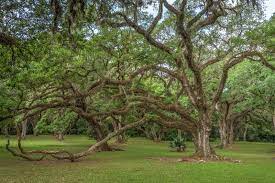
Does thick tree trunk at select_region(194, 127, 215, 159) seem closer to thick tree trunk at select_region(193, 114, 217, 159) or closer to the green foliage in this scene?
thick tree trunk at select_region(193, 114, 217, 159)

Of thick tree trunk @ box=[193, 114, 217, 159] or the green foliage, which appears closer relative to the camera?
thick tree trunk @ box=[193, 114, 217, 159]

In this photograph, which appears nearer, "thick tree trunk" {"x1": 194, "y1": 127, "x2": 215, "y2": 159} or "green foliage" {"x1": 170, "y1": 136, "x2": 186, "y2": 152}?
"thick tree trunk" {"x1": 194, "y1": 127, "x2": 215, "y2": 159}

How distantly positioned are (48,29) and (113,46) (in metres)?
12.9

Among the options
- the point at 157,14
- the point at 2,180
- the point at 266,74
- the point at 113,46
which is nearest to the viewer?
the point at 2,180

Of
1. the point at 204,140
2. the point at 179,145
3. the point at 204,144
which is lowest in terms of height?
the point at 204,144

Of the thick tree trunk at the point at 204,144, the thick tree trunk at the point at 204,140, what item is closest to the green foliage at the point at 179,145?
the thick tree trunk at the point at 204,144

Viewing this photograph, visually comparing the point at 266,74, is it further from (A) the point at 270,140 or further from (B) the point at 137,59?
(A) the point at 270,140

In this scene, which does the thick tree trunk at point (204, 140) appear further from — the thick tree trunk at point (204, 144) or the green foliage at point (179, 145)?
the green foliage at point (179, 145)

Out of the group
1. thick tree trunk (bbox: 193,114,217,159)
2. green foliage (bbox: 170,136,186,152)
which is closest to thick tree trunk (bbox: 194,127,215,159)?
thick tree trunk (bbox: 193,114,217,159)

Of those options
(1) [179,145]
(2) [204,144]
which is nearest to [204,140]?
(2) [204,144]

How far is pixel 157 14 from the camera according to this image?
27.2 m

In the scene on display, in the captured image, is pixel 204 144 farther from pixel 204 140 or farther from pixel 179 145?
pixel 179 145

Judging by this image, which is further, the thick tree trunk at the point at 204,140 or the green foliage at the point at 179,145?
the green foliage at the point at 179,145

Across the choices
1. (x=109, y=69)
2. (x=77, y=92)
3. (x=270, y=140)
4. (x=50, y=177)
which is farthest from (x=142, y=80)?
(x=270, y=140)
